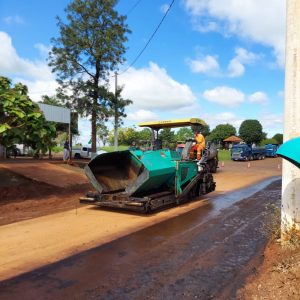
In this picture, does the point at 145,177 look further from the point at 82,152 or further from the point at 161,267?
the point at 82,152

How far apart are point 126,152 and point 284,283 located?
618 centimetres

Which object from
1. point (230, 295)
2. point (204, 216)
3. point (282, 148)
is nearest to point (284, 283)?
point (230, 295)

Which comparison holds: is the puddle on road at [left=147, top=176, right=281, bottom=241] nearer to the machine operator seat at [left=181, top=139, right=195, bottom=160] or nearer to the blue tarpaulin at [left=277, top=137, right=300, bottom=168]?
the machine operator seat at [left=181, top=139, right=195, bottom=160]

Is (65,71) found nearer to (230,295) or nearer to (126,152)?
(126,152)

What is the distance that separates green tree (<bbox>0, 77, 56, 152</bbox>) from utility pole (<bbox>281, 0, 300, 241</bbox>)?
6.78 meters

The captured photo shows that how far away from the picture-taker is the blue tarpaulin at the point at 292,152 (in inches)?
194

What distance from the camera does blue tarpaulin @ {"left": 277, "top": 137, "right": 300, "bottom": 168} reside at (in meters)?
4.94

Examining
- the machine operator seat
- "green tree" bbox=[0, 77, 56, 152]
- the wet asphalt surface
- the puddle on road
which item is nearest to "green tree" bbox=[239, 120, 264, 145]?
the puddle on road

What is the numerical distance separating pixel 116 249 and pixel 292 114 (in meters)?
3.80

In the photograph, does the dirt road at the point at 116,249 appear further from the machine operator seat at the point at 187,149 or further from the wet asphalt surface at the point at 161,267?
the machine operator seat at the point at 187,149

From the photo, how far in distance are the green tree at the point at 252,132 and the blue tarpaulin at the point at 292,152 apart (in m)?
86.9

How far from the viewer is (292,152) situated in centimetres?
501

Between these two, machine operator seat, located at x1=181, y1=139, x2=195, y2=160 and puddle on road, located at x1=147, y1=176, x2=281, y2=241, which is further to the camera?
machine operator seat, located at x1=181, y1=139, x2=195, y2=160

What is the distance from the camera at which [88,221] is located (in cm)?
873
